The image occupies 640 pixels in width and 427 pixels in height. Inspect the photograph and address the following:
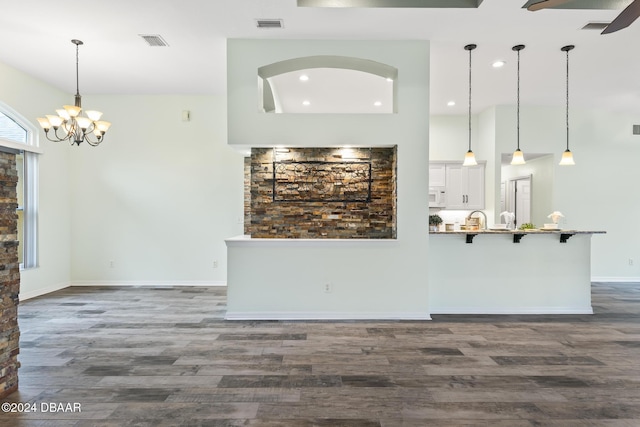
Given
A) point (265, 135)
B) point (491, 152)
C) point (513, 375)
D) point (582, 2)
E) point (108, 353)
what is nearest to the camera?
point (513, 375)

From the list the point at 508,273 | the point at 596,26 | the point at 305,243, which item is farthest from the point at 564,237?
the point at 305,243

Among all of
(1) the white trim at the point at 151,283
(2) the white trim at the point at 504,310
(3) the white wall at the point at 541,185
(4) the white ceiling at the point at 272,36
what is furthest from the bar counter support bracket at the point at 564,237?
(1) the white trim at the point at 151,283

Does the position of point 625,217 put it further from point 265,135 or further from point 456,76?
point 265,135

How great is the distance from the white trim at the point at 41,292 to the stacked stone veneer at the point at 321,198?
11.3ft

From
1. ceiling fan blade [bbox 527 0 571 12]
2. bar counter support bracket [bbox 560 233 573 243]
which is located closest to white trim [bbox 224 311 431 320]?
bar counter support bracket [bbox 560 233 573 243]

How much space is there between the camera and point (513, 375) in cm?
283

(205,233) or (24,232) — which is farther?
(205,233)

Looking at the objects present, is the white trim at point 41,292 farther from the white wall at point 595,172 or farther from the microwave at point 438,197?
the white wall at point 595,172

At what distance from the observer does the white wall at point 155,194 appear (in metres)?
6.25

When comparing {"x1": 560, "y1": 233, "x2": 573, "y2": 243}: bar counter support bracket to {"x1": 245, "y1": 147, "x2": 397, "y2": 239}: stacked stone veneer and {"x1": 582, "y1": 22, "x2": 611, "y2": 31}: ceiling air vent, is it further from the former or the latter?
{"x1": 582, "y1": 22, "x2": 611, "y2": 31}: ceiling air vent

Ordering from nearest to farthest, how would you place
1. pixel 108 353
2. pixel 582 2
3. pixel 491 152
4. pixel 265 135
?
pixel 108 353, pixel 582 2, pixel 265 135, pixel 491 152

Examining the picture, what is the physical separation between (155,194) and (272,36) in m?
3.49

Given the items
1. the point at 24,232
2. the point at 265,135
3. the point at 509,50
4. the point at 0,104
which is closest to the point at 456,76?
the point at 509,50

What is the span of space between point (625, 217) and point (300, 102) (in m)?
6.40
